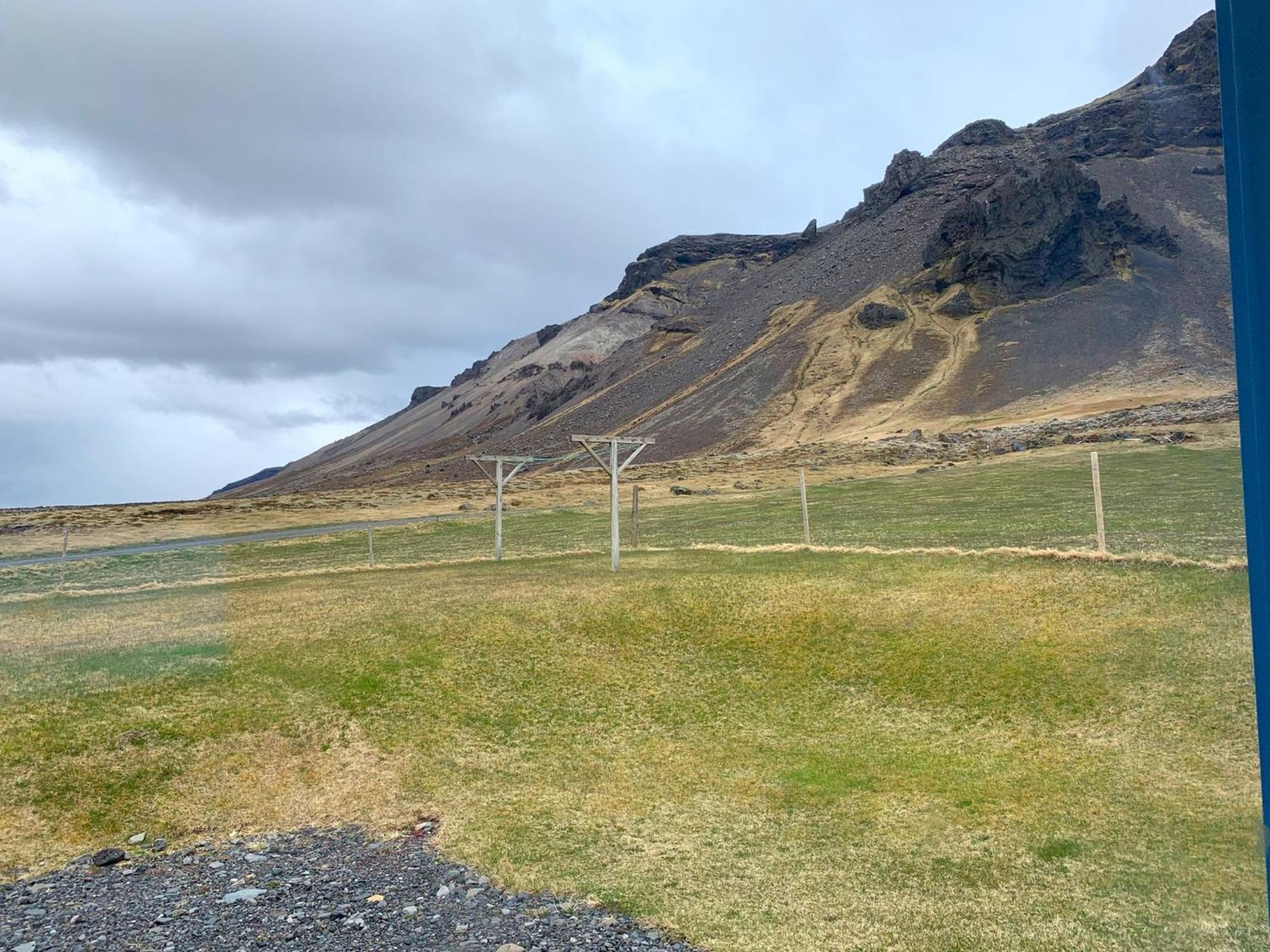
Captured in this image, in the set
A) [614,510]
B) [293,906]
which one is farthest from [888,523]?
[293,906]

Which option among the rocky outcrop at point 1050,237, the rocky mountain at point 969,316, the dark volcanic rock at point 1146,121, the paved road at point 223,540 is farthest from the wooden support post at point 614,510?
the dark volcanic rock at point 1146,121

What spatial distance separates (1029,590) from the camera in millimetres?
14438

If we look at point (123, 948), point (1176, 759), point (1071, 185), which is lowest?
point (123, 948)

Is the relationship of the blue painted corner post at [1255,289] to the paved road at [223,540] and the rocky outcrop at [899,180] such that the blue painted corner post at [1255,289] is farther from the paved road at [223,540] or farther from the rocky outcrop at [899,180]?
the rocky outcrop at [899,180]

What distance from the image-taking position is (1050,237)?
5212 inches

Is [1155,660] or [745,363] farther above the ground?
[745,363]

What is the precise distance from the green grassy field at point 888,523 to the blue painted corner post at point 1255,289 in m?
15.6

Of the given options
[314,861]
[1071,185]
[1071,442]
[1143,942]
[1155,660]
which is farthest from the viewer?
[1071,185]

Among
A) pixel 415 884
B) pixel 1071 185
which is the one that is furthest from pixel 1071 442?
pixel 1071 185

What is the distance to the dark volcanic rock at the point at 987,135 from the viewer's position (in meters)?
193

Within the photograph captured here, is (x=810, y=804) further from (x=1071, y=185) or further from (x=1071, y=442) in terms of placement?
(x=1071, y=185)

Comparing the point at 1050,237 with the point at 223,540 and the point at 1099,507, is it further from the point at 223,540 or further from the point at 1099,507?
the point at 1099,507

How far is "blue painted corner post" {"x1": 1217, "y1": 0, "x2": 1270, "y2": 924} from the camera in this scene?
198 cm

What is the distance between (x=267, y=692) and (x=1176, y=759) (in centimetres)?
1169
